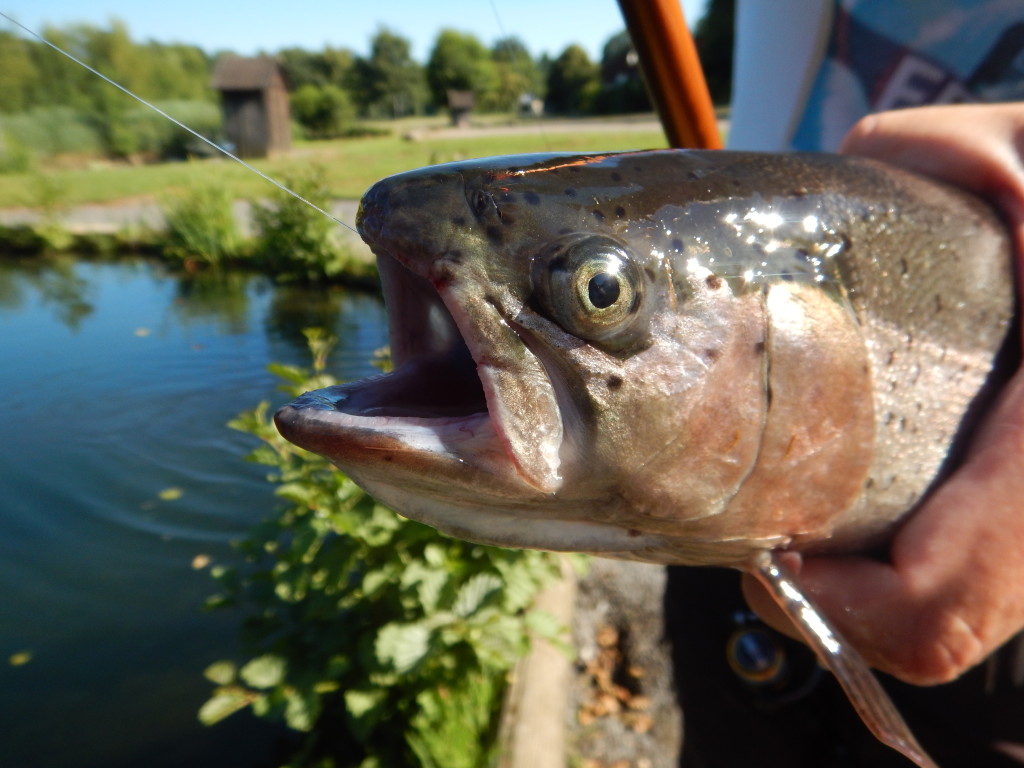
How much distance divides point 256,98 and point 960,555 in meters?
27.3

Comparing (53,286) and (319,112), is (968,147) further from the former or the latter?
(319,112)

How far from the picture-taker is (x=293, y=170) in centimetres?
1444

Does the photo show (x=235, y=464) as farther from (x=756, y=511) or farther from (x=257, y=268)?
(x=257, y=268)

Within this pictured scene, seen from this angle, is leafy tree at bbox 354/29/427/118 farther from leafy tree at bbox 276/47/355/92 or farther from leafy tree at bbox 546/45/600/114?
leafy tree at bbox 546/45/600/114

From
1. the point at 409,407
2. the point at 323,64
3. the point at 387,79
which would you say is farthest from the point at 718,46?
the point at 323,64

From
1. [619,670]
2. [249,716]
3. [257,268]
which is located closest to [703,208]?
[619,670]

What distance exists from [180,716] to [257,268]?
1271 cm

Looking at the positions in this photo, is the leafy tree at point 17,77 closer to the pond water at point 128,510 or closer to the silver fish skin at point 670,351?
the pond water at point 128,510

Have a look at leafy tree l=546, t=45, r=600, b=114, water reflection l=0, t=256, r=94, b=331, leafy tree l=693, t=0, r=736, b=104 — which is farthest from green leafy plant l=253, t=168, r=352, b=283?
leafy tree l=693, t=0, r=736, b=104

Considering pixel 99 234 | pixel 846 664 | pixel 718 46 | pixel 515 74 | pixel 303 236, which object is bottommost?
pixel 99 234

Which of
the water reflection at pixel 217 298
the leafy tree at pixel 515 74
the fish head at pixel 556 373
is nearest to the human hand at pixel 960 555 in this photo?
the fish head at pixel 556 373

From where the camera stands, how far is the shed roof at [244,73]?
23.9 meters

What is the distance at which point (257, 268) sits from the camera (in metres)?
15.6

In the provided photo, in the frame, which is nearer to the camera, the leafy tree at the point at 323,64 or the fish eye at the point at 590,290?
the fish eye at the point at 590,290
